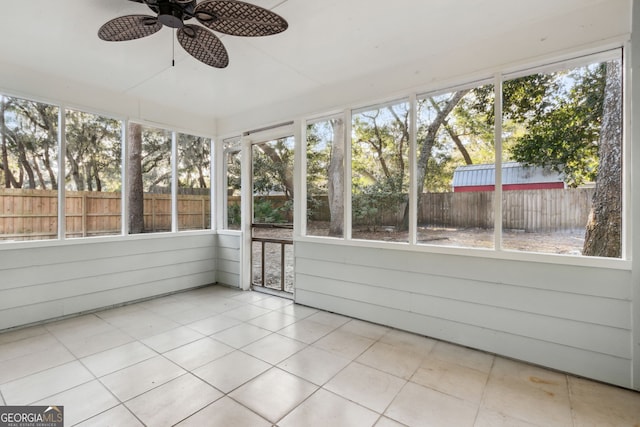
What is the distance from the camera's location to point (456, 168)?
285cm

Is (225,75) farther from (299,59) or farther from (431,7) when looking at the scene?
(431,7)

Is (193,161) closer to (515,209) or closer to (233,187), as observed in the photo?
(233,187)

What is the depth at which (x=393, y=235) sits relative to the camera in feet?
10.4

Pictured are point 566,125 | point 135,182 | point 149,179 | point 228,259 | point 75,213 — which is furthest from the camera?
point 228,259

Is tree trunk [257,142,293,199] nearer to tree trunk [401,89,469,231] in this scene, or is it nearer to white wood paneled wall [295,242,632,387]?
white wood paneled wall [295,242,632,387]

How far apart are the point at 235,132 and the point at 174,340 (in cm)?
298

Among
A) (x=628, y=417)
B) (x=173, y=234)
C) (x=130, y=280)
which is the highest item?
(x=173, y=234)

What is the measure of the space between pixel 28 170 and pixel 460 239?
173 inches

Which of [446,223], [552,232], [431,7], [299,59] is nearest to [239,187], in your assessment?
[299,59]

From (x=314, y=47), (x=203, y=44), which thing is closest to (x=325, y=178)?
(x=314, y=47)

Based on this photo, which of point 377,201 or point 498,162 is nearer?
point 498,162

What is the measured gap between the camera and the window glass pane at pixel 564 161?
86.9 inches
